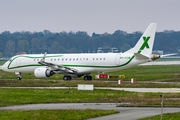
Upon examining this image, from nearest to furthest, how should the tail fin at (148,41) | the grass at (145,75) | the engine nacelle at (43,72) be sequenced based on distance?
the tail fin at (148,41) < the engine nacelle at (43,72) < the grass at (145,75)

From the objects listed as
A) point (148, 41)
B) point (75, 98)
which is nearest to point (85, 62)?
point (148, 41)

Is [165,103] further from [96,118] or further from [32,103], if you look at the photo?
[32,103]

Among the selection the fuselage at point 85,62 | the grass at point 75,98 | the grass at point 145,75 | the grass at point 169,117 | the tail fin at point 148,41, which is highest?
the tail fin at point 148,41

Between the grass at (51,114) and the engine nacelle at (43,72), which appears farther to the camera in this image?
the engine nacelle at (43,72)

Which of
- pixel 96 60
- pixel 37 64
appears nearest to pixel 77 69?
pixel 96 60

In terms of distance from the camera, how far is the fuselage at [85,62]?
48219 mm

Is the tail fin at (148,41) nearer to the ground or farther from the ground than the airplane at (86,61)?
farther from the ground

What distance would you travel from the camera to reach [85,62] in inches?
2021

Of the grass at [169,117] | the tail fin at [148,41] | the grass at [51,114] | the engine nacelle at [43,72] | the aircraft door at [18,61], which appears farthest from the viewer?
the aircraft door at [18,61]

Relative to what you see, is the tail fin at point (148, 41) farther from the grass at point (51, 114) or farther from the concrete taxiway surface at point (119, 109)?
the grass at point (51, 114)

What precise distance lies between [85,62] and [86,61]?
0.72 ft

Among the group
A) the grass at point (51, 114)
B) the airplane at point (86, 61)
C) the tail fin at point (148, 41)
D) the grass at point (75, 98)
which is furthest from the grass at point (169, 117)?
the tail fin at point (148, 41)

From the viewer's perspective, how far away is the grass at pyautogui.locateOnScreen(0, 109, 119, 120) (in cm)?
2058

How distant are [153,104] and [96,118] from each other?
22.2 feet
